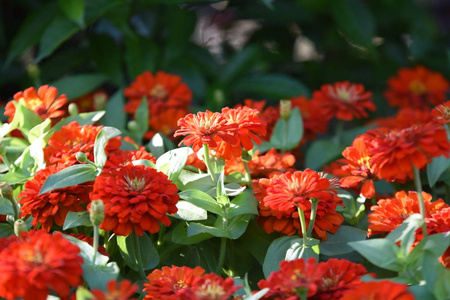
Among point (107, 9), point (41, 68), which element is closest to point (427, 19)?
point (107, 9)

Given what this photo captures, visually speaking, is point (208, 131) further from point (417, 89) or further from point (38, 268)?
point (417, 89)

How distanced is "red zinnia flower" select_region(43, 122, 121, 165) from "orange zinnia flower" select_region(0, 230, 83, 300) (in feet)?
0.77

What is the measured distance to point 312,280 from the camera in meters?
0.63

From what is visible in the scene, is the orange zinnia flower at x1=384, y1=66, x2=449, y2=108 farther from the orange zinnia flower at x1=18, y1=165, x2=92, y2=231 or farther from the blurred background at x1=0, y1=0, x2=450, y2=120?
the orange zinnia flower at x1=18, y1=165, x2=92, y2=231

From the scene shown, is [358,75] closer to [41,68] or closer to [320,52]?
[320,52]

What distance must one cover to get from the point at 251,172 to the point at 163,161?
15 centimetres

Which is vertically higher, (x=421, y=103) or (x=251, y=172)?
(x=251, y=172)

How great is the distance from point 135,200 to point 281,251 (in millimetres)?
204

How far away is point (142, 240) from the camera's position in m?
0.82

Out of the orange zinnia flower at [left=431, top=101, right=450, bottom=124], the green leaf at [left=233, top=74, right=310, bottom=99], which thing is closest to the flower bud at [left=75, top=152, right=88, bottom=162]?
the orange zinnia flower at [left=431, top=101, right=450, bottom=124]

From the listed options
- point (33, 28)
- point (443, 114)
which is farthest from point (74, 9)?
point (443, 114)

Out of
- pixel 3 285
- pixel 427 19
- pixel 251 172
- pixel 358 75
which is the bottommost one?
pixel 358 75

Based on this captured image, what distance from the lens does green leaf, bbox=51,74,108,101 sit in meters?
1.31

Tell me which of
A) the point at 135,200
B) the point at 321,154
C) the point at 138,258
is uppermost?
the point at 135,200
